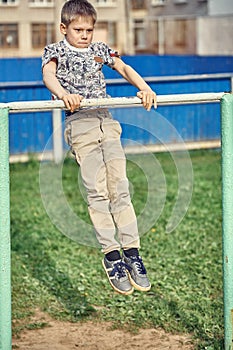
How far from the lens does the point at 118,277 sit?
4.35 meters

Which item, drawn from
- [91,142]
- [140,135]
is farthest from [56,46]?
[140,135]

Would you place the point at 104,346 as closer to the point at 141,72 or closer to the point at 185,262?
the point at 185,262

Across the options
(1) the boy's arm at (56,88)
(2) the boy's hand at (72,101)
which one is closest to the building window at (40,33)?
(1) the boy's arm at (56,88)

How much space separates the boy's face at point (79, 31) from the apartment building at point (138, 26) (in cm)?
1014

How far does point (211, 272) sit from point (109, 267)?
1827 mm

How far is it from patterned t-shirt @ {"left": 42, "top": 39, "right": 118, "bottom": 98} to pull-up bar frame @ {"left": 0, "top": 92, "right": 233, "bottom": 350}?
0.39 meters

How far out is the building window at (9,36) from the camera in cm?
1519

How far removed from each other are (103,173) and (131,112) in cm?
685

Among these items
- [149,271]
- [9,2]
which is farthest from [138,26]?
[149,271]

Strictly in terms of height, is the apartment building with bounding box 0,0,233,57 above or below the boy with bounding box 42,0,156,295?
above

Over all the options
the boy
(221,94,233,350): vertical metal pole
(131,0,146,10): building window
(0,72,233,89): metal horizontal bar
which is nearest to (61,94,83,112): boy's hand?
the boy

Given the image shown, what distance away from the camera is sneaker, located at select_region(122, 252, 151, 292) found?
436 cm

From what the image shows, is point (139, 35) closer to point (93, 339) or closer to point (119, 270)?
point (93, 339)

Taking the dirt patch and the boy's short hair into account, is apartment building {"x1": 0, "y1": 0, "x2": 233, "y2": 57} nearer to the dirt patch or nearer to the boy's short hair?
the dirt patch
